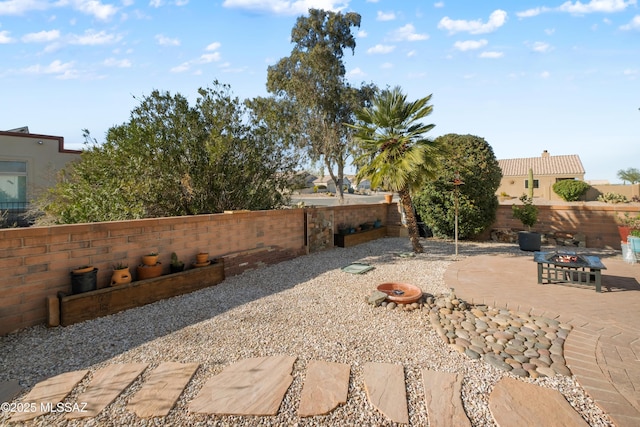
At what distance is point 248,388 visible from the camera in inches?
109

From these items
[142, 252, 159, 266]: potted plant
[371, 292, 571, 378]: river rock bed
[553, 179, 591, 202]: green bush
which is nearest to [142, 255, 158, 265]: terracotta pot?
[142, 252, 159, 266]: potted plant

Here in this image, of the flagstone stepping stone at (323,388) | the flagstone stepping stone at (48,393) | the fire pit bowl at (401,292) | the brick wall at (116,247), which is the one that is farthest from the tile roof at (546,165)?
the flagstone stepping stone at (48,393)

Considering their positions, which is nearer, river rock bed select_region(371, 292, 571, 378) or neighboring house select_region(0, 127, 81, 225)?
river rock bed select_region(371, 292, 571, 378)

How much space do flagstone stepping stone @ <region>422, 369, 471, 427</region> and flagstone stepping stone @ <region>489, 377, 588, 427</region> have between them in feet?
0.83

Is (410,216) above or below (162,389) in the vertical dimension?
above

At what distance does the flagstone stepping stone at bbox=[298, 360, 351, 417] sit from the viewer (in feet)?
8.32

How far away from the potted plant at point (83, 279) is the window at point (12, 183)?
47.3 feet

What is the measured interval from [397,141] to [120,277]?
706 cm

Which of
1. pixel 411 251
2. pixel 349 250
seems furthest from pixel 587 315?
pixel 349 250

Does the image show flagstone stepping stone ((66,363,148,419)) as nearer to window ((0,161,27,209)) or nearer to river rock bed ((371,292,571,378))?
river rock bed ((371,292,571,378))

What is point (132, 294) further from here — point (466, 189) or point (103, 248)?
point (466, 189)

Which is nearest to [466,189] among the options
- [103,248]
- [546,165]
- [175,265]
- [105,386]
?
[175,265]

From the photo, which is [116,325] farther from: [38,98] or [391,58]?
[391,58]

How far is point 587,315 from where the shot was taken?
4.46 meters
